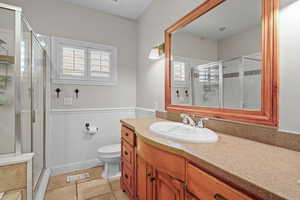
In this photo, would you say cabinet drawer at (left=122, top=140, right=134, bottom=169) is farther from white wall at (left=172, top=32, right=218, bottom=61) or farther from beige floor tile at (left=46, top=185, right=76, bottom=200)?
white wall at (left=172, top=32, right=218, bottom=61)

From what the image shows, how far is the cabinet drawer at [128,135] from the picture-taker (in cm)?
142

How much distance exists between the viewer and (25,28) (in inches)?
56.9

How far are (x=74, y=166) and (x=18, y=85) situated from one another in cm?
154

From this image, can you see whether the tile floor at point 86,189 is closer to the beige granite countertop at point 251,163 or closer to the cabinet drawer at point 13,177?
the cabinet drawer at point 13,177

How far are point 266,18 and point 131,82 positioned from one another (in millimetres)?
2157

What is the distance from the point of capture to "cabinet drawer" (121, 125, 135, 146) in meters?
1.42

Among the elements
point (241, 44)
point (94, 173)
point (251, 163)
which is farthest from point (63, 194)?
point (241, 44)

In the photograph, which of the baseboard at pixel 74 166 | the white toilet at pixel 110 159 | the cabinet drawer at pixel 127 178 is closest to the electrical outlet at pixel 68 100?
the white toilet at pixel 110 159

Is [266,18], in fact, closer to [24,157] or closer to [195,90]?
[195,90]

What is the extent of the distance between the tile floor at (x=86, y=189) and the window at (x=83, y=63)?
147cm

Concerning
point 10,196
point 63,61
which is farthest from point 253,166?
point 63,61

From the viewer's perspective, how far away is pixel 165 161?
931 mm

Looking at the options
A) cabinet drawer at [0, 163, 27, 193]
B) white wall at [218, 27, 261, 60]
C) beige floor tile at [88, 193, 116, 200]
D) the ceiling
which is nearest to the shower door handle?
cabinet drawer at [0, 163, 27, 193]

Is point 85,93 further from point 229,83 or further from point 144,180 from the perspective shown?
point 229,83
